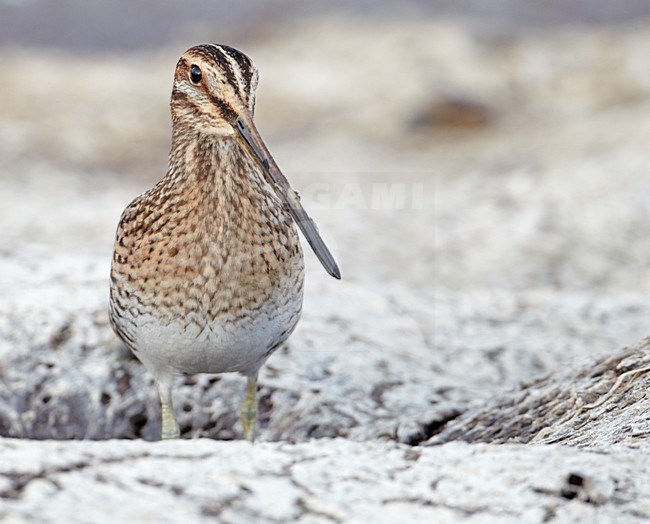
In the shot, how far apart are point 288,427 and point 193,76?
2.23 m

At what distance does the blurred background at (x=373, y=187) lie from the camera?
6387 mm

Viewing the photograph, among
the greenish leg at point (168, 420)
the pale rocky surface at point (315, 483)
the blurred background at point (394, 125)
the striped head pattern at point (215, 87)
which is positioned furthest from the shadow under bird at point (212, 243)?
the blurred background at point (394, 125)

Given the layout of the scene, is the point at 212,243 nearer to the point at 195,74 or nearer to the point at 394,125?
the point at 195,74

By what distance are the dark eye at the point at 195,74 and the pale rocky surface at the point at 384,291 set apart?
5.81 ft

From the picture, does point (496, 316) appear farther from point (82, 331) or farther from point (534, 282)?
point (82, 331)

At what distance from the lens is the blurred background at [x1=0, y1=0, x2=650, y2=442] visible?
639 cm

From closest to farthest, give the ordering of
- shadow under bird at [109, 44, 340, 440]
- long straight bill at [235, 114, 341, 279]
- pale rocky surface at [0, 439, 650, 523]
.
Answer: pale rocky surface at [0, 439, 650, 523] < long straight bill at [235, 114, 341, 279] < shadow under bird at [109, 44, 340, 440]

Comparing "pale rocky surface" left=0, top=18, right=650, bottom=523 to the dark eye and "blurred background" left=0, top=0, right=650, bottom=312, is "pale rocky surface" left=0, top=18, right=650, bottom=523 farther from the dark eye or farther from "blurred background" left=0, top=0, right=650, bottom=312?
the dark eye

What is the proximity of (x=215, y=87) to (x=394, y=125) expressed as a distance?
1203 centimetres

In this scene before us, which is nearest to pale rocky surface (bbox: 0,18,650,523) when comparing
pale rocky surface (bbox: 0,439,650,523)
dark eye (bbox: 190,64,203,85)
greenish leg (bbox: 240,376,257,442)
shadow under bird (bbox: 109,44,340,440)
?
pale rocky surface (bbox: 0,439,650,523)

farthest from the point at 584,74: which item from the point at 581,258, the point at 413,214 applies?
the point at 581,258

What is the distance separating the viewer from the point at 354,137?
1603 centimetres

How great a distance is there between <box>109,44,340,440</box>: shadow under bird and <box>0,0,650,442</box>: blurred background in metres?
1.24

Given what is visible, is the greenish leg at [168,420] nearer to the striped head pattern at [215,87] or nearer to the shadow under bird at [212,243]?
the shadow under bird at [212,243]
